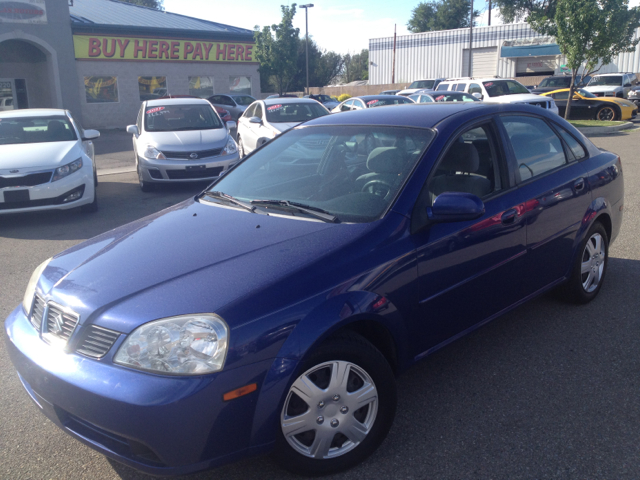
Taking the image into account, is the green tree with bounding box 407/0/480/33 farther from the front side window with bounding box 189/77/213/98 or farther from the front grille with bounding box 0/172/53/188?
the front grille with bounding box 0/172/53/188

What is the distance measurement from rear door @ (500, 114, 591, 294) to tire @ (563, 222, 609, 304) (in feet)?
0.69

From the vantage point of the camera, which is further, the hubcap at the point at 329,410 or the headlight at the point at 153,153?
the headlight at the point at 153,153

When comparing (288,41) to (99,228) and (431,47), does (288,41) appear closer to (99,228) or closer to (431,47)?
(431,47)

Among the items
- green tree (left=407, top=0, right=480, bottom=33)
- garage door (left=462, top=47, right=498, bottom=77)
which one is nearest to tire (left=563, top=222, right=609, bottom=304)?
garage door (left=462, top=47, right=498, bottom=77)

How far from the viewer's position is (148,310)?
2297mm

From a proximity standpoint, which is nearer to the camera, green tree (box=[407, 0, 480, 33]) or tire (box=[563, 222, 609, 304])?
tire (box=[563, 222, 609, 304])

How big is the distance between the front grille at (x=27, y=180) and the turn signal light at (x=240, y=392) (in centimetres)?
667

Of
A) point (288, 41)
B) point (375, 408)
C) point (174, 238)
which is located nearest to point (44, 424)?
point (174, 238)

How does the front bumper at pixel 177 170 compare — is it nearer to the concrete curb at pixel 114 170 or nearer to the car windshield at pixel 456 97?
the concrete curb at pixel 114 170

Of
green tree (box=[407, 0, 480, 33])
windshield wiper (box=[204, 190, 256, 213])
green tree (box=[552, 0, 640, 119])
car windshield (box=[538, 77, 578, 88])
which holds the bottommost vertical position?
windshield wiper (box=[204, 190, 256, 213])

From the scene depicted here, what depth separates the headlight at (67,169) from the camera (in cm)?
782

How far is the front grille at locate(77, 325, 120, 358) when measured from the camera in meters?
2.28

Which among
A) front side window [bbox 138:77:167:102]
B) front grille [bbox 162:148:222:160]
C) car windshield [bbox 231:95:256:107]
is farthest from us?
front side window [bbox 138:77:167:102]

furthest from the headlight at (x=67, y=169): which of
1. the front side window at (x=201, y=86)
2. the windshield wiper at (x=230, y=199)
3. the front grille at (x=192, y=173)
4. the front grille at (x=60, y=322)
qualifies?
the front side window at (x=201, y=86)
